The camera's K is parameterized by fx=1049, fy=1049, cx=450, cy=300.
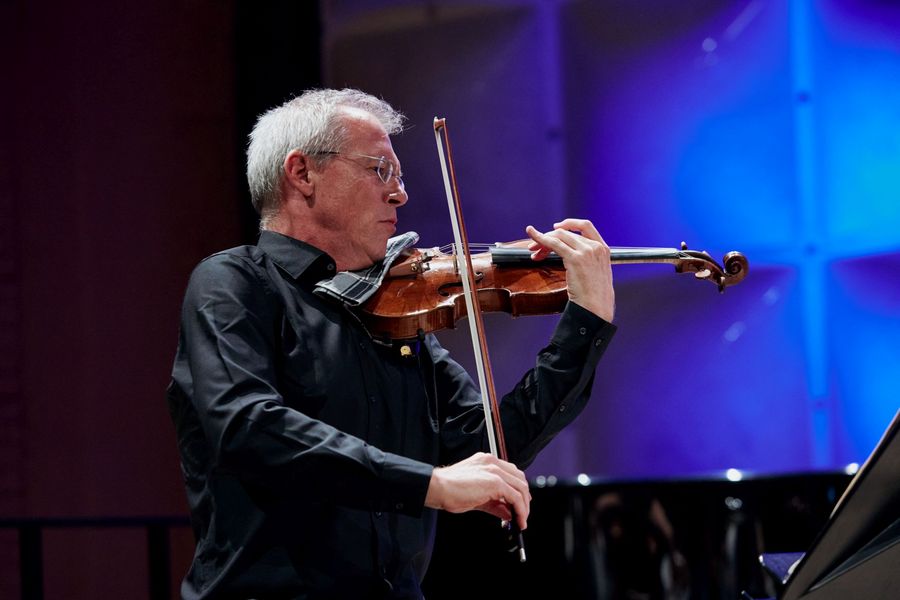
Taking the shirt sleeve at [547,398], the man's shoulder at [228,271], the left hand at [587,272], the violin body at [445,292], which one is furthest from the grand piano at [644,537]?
the man's shoulder at [228,271]

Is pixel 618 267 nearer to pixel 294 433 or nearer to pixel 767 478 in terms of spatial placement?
pixel 767 478

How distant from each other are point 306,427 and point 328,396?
21 centimetres

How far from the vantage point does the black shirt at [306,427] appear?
1.44 metres

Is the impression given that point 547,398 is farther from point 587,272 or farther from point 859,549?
point 859,549

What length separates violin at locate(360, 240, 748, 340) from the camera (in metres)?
1.75

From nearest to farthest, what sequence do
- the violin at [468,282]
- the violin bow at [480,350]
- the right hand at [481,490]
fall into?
the right hand at [481,490] → the violin bow at [480,350] → the violin at [468,282]

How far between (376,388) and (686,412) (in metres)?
2.04

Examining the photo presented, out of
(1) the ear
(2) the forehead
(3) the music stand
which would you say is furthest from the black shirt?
(3) the music stand

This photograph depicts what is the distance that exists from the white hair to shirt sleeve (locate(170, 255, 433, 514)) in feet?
1.21

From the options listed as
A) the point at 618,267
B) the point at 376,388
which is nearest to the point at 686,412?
the point at 618,267

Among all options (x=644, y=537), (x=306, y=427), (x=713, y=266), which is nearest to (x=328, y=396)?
(x=306, y=427)

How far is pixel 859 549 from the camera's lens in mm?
1208

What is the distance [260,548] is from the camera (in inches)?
61.2

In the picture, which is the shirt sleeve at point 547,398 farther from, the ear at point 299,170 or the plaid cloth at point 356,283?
the ear at point 299,170
